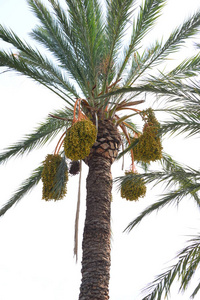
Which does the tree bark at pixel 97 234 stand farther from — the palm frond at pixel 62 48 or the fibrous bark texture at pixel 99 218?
the palm frond at pixel 62 48

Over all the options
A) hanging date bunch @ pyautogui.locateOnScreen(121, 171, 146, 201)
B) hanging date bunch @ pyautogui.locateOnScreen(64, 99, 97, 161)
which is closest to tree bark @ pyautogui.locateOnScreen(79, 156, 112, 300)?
hanging date bunch @ pyautogui.locateOnScreen(121, 171, 146, 201)

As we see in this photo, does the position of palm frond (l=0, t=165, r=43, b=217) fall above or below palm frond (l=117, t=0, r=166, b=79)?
below

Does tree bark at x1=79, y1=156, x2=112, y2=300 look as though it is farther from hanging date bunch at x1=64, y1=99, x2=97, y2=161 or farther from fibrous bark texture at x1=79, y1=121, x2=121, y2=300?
hanging date bunch at x1=64, y1=99, x2=97, y2=161

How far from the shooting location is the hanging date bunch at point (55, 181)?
25.7 feet

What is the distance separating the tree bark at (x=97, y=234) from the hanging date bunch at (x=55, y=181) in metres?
0.55

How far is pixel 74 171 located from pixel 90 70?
69.5 inches

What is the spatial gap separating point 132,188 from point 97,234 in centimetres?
100

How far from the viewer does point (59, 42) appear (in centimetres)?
902

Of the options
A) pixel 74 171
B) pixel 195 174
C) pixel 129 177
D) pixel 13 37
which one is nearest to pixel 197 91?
pixel 195 174

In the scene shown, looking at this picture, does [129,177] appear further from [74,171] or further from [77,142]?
[77,142]

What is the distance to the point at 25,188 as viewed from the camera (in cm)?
1003

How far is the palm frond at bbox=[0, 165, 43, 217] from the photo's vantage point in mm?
9945

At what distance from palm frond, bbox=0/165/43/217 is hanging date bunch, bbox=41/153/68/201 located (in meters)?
2.05

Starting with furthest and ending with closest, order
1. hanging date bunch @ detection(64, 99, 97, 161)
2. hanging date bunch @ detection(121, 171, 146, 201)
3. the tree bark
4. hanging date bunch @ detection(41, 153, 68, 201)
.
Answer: hanging date bunch @ detection(121, 171, 146, 201) → hanging date bunch @ detection(41, 153, 68, 201) → the tree bark → hanging date bunch @ detection(64, 99, 97, 161)
